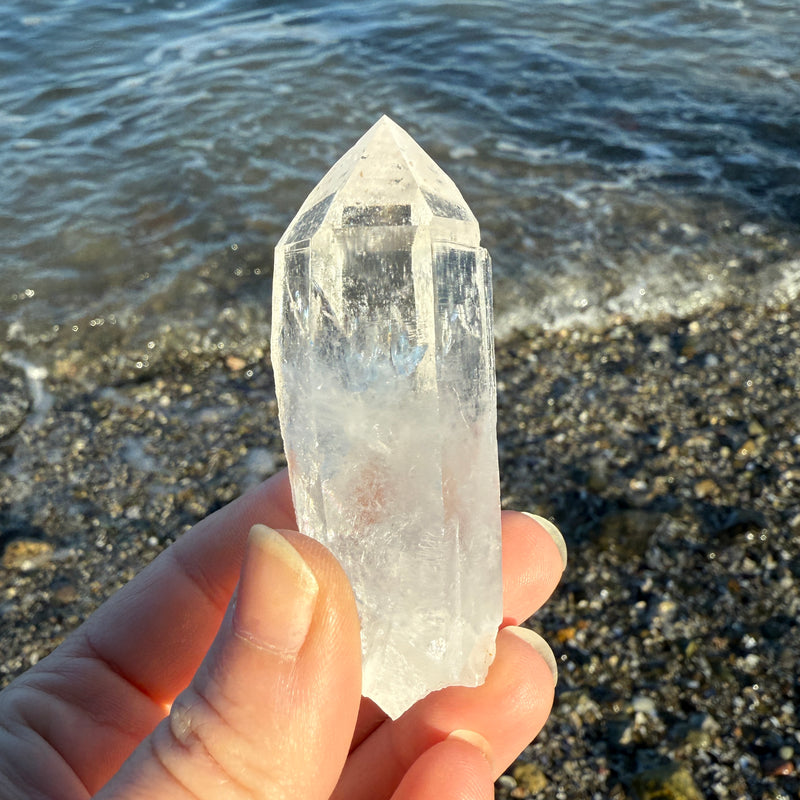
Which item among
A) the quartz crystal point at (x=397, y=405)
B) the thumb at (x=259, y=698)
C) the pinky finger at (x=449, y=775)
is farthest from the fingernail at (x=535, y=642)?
the thumb at (x=259, y=698)

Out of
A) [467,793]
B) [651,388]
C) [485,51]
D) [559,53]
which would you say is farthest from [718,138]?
[467,793]

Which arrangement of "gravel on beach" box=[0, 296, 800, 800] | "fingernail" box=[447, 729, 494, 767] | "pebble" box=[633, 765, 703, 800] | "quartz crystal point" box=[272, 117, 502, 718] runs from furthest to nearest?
"gravel on beach" box=[0, 296, 800, 800] → "pebble" box=[633, 765, 703, 800] → "fingernail" box=[447, 729, 494, 767] → "quartz crystal point" box=[272, 117, 502, 718]

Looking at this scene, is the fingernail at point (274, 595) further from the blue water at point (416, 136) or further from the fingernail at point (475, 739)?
the blue water at point (416, 136)

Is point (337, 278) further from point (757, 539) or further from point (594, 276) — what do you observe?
point (594, 276)

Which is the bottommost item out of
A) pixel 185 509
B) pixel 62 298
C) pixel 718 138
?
pixel 185 509

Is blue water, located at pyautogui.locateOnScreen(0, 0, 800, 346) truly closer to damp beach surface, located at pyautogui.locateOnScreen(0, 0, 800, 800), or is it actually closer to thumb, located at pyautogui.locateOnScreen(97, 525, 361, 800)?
damp beach surface, located at pyautogui.locateOnScreen(0, 0, 800, 800)

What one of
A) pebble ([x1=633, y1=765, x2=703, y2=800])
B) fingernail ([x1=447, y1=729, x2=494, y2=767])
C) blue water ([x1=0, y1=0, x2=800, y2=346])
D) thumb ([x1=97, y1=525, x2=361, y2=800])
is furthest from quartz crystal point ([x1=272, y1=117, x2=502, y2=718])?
blue water ([x1=0, y1=0, x2=800, y2=346])
